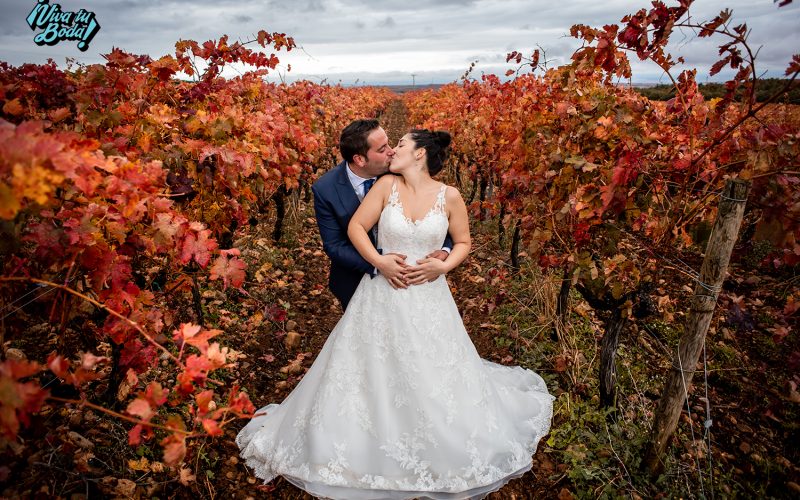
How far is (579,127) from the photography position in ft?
11.9

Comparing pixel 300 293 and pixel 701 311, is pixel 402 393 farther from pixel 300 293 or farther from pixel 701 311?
pixel 300 293

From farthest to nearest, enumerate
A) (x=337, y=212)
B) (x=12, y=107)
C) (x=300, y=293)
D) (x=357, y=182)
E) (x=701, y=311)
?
1. (x=300, y=293)
2. (x=357, y=182)
3. (x=337, y=212)
4. (x=701, y=311)
5. (x=12, y=107)

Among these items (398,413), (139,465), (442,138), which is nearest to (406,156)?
(442,138)

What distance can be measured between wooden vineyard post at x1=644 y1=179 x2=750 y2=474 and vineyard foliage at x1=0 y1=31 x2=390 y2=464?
2.55 m

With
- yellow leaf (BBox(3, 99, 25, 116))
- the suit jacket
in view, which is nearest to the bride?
the suit jacket

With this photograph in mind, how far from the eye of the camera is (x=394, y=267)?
2924mm

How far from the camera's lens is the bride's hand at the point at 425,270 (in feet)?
9.64

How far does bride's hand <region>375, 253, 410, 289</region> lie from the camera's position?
293 cm

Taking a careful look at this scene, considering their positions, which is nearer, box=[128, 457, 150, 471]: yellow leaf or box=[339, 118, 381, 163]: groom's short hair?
box=[128, 457, 150, 471]: yellow leaf

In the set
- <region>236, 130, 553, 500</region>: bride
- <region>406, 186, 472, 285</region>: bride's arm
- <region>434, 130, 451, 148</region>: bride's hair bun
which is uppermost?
<region>434, 130, 451, 148</region>: bride's hair bun

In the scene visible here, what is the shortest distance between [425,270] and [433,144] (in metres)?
0.88

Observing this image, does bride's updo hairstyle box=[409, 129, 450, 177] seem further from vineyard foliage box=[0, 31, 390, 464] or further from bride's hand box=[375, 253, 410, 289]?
vineyard foliage box=[0, 31, 390, 464]

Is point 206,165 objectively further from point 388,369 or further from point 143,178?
point 388,369

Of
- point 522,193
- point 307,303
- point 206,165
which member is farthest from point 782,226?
point 307,303
